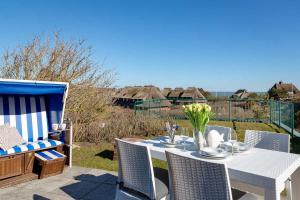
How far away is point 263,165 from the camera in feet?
8.05

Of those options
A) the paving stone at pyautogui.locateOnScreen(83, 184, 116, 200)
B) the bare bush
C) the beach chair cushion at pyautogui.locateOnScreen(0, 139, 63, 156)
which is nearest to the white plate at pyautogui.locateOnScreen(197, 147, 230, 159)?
the paving stone at pyautogui.locateOnScreen(83, 184, 116, 200)

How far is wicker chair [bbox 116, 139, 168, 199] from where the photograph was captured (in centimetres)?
260

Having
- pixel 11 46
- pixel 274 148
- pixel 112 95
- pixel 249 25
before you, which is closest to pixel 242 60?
pixel 249 25

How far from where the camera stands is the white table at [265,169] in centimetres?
212

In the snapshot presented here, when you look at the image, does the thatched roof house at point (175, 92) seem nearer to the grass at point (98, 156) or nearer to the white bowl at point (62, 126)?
the grass at point (98, 156)

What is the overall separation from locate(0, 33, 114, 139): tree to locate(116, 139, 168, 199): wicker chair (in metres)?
5.37

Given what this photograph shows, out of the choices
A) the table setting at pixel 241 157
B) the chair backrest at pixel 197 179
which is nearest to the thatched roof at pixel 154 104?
the table setting at pixel 241 157

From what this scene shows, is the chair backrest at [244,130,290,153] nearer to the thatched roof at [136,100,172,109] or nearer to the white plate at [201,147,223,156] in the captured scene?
the white plate at [201,147,223,156]

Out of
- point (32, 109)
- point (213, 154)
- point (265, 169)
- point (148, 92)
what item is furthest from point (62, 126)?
point (148, 92)

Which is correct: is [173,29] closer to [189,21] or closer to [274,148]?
[189,21]

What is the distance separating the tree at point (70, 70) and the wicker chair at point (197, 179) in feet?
20.2

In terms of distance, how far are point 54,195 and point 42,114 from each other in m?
2.36

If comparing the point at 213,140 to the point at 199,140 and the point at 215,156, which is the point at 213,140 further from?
the point at 215,156

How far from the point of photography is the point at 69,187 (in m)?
4.21
